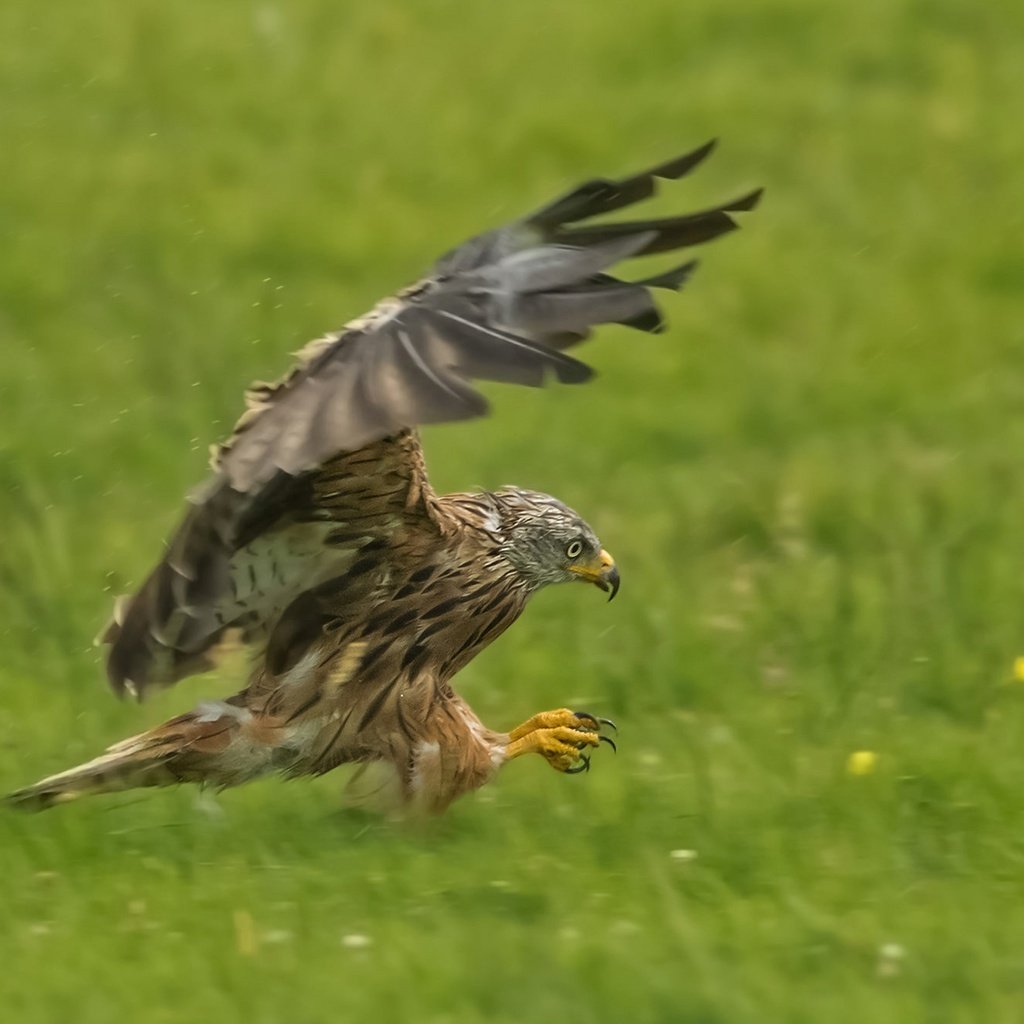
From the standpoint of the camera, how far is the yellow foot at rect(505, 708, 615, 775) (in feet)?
22.6

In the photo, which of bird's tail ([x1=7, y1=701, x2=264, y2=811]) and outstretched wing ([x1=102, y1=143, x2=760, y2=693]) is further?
bird's tail ([x1=7, y1=701, x2=264, y2=811])

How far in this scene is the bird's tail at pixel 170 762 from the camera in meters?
6.55

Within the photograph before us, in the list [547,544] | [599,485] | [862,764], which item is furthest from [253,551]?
[599,485]

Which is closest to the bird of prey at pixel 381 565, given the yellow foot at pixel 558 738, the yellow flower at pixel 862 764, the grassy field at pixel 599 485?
the yellow foot at pixel 558 738

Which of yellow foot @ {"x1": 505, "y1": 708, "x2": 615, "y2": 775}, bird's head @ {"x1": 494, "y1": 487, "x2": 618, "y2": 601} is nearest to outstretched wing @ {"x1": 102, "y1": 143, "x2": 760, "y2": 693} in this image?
bird's head @ {"x1": 494, "y1": 487, "x2": 618, "y2": 601}

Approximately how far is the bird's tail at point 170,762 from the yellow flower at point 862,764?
6.01 feet

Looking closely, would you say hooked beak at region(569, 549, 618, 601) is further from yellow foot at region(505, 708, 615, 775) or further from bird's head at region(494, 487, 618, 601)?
yellow foot at region(505, 708, 615, 775)

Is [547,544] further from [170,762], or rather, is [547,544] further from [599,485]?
[599,485]

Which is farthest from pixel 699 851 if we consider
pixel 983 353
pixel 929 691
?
pixel 983 353

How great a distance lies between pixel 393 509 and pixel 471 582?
0.49 metres

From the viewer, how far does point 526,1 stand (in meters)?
14.5

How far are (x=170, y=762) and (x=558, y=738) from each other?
121 cm

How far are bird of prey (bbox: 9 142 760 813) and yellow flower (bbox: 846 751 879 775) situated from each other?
794 millimetres

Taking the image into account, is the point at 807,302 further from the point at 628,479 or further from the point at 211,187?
the point at 211,187
